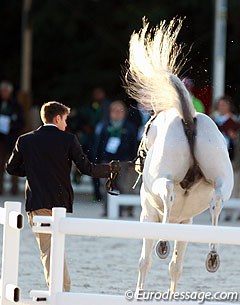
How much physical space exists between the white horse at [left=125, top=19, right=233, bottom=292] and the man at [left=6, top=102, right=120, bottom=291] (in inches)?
21.7

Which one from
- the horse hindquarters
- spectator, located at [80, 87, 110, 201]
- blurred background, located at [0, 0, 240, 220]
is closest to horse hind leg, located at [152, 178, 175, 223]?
the horse hindquarters

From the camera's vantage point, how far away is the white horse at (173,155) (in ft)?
30.0

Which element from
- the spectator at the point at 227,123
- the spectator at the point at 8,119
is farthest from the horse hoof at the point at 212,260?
the spectator at the point at 8,119

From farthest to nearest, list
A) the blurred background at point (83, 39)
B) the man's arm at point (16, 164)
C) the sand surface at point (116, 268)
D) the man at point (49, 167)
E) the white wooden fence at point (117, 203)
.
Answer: the blurred background at point (83, 39)
the white wooden fence at point (117, 203)
the sand surface at point (116, 268)
the man's arm at point (16, 164)
the man at point (49, 167)

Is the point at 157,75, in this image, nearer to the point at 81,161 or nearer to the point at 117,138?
the point at 81,161

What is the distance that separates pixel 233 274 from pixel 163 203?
302 centimetres

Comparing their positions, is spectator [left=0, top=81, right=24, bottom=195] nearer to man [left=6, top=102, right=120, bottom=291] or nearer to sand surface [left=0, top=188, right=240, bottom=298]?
sand surface [left=0, top=188, right=240, bottom=298]

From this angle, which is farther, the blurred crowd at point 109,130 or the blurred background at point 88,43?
the blurred background at point 88,43

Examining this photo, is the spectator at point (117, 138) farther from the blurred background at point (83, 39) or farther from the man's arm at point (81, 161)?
the man's arm at point (81, 161)

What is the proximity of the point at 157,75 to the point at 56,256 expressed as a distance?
2.20m

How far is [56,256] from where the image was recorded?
26.2ft

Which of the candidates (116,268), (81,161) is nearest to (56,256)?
(81,161)

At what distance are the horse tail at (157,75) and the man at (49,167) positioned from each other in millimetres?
696

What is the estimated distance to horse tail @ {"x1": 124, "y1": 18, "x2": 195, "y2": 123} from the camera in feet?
31.0
